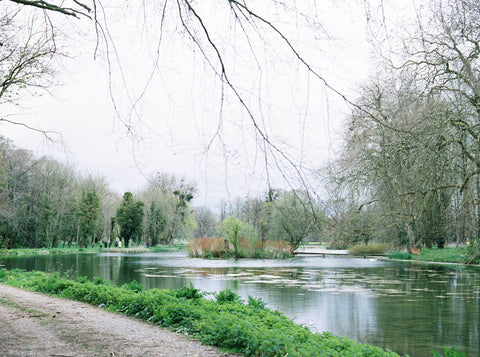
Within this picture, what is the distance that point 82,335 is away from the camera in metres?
5.48

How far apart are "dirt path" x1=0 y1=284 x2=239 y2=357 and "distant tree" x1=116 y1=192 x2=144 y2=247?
39327mm

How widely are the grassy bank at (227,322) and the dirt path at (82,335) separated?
237 mm

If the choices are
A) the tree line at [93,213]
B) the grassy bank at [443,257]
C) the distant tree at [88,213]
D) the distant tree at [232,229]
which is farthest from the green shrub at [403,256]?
the distant tree at [88,213]

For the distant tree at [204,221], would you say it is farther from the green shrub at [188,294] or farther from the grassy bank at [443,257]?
the green shrub at [188,294]

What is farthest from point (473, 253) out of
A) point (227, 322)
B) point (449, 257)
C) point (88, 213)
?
point (88, 213)

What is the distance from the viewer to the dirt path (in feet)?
15.5

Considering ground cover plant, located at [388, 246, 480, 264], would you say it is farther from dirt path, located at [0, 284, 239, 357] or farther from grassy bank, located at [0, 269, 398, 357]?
dirt path, located at [0, 284, 239, 357]

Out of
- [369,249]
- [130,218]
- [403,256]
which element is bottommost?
[369,249]

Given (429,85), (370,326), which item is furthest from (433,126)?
(370,326)

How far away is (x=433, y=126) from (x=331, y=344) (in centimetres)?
735

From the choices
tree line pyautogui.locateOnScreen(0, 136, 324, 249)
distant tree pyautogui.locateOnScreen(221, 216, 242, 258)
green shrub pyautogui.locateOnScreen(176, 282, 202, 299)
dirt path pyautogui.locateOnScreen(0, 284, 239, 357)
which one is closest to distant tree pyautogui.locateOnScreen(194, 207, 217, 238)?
tree line pyautogui.locateOnScreen(0, 136, 324, 249)

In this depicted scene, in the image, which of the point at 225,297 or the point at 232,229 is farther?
the point at 232,229

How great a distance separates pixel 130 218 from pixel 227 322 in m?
42.5

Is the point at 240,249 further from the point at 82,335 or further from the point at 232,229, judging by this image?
the point at 82,335
